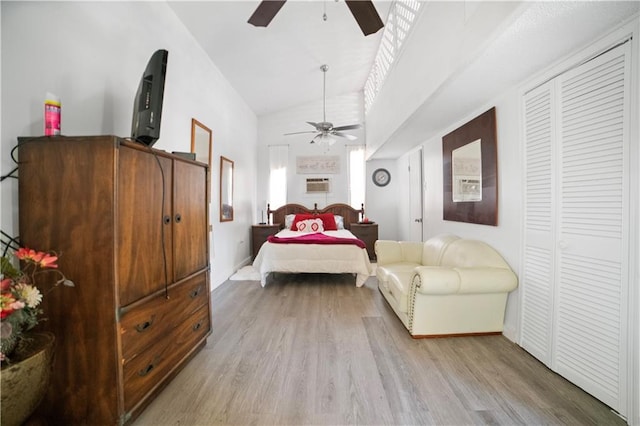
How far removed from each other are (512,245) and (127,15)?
3.67 meters

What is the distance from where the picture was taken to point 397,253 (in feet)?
10.9

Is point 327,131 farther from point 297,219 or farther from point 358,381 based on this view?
point 358,381

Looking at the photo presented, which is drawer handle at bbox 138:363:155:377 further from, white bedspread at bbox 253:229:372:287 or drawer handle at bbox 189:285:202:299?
white bedspread at bbox 253:229:372:287

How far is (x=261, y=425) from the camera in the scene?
1.35m

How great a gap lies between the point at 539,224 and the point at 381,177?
13.1ft

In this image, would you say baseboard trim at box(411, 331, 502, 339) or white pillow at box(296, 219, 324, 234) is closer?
baseboard trim at box(411, 331, 502, 339)

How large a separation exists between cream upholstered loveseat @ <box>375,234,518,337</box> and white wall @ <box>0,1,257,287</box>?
8.45ft

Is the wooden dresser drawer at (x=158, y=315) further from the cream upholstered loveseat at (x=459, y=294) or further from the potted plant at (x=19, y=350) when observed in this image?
the cream upholstered loveseat at (x=459, y=294)

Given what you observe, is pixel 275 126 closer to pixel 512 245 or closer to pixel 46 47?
pixel 46 47

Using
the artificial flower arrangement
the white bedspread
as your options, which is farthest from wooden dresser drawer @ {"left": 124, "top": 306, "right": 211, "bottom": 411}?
the white bedspread

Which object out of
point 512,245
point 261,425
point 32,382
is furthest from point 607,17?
point 32,382

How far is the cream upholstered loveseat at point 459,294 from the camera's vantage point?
2.08 m

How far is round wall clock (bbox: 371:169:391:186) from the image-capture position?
5.79 m

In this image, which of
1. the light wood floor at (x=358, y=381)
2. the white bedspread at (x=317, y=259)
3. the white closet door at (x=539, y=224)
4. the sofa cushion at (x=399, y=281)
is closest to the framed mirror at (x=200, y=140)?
the white bedspread at (x=317, y=259)
